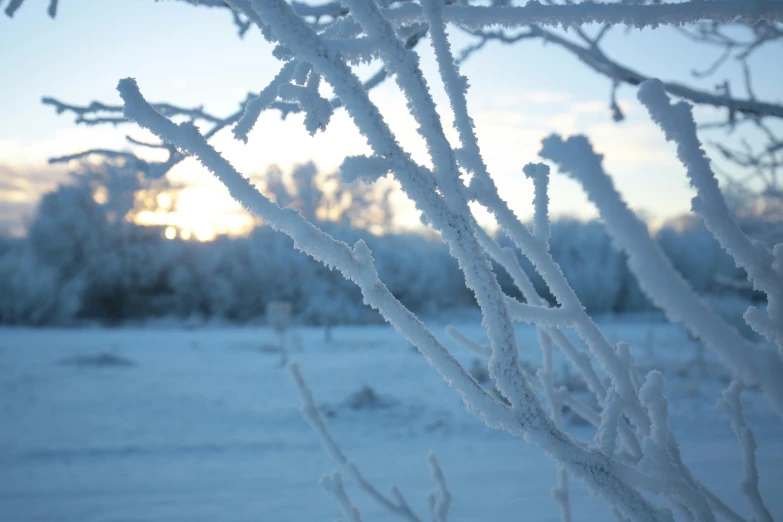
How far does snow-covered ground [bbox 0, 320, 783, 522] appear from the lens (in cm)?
379

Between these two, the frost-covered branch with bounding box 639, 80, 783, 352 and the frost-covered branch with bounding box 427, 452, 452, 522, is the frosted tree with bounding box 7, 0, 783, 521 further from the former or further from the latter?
the frost-covered branch with bounding box 427, 452, 452, 522

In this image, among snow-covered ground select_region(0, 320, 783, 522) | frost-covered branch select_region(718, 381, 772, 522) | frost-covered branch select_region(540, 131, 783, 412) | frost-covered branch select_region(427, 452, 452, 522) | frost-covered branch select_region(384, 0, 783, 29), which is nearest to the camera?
frost-covered branch select_region(540, 131, 783, 412)

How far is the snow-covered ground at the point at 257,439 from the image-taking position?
Result: 379 centimetres

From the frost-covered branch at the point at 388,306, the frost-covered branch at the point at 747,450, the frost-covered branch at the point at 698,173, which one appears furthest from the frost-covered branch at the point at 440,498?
the frost-covered branch at the point at 698,173

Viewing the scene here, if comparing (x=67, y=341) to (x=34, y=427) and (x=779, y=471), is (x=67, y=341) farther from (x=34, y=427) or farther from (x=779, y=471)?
(x=779, y=471)

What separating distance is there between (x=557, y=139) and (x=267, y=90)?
40 centimetres

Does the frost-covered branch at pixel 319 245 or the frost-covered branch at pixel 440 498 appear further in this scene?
the frost-covered branch at pixel 440 498

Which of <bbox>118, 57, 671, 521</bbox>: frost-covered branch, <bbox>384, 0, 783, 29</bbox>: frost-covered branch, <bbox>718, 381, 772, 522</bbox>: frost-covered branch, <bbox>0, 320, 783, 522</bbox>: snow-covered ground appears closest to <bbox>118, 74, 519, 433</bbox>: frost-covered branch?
<bbox>118, 57, 671, 521</bbox>: frost-covered branch

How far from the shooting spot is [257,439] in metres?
6.12

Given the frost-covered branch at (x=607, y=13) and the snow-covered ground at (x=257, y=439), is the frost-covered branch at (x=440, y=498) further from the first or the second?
→ the snow-covered ground at (x=257, y=439)

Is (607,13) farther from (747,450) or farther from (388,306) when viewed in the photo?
(747,450)

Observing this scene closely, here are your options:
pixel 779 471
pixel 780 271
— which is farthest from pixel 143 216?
pixel 780 271

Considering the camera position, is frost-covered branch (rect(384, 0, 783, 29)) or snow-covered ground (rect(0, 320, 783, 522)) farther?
snow-covered ground (rect(0, 320, 783, 522))

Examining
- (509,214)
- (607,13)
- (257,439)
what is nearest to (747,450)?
(509,214)
